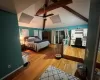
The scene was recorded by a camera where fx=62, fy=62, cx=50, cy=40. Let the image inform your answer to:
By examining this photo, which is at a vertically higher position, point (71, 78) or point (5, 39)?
point (5, 39)

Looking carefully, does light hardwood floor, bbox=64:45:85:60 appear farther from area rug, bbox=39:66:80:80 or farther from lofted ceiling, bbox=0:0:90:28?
lofted ceiling, bbox=0:0:90:28

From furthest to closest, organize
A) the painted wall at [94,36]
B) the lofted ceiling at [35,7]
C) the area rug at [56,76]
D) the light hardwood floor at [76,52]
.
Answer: the light hardwood floor at [76,52]
the area rug at [56,76]
the lofted ceiling at [35,7]
the painted wall at [94,36]

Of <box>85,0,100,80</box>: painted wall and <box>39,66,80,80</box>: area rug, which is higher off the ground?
<box>85,0,100,80</box>: painted wall

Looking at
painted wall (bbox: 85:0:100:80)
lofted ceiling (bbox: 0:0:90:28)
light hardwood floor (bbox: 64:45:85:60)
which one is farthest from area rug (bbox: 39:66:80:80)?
lofted ceiling (bbox: 0:0:90:28)

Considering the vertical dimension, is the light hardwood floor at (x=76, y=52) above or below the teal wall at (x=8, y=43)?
below

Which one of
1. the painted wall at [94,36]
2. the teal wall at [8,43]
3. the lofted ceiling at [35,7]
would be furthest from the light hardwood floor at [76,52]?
the teal wall at [8,43]

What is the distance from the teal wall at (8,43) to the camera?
6.17 feet

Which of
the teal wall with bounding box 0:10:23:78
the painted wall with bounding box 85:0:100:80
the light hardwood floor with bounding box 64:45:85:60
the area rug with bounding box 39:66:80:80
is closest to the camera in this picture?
the painted wall with bounding box 85:0:100:80

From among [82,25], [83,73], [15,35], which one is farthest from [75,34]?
[15,35]

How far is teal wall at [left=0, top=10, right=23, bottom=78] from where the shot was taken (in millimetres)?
1880

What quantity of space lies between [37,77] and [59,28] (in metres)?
5.77

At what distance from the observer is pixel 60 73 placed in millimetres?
2258

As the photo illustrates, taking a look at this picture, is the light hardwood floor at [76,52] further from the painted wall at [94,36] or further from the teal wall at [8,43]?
the teal wall at [8,43]

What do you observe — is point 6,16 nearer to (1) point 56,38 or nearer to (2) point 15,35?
(2) point 15,35
